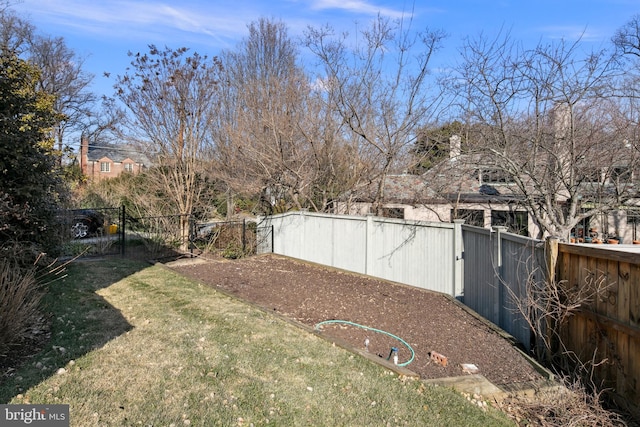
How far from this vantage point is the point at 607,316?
3.80 m

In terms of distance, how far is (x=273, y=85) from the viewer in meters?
13.8

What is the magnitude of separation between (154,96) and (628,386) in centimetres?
1352

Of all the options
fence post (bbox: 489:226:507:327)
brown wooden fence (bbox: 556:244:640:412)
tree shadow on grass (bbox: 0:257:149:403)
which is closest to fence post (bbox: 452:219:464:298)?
fence post (bbox: 489:226:507:327)

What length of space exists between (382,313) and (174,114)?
9998 mm

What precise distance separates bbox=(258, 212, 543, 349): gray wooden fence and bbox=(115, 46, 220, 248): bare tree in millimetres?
3299

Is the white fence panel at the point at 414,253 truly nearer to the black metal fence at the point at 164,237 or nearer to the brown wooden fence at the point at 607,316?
the brown wooden fence at the point at 607,316

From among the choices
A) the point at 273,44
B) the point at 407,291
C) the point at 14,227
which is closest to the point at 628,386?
the point at 407,291

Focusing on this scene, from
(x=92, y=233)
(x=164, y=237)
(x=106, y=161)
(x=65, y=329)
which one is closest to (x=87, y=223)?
(x=92, y=233)

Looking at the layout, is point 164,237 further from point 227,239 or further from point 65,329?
point 65,329

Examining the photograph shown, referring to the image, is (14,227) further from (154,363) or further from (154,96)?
(154,96)

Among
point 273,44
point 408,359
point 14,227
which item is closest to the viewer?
point 408,359

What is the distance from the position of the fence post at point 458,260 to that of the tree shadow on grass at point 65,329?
5.36 m

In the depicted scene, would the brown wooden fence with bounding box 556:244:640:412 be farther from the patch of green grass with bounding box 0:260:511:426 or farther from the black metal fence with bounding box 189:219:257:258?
the black metal fence with bounding box 189:219:257:258

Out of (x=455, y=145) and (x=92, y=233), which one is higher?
(x=455, y=145)
